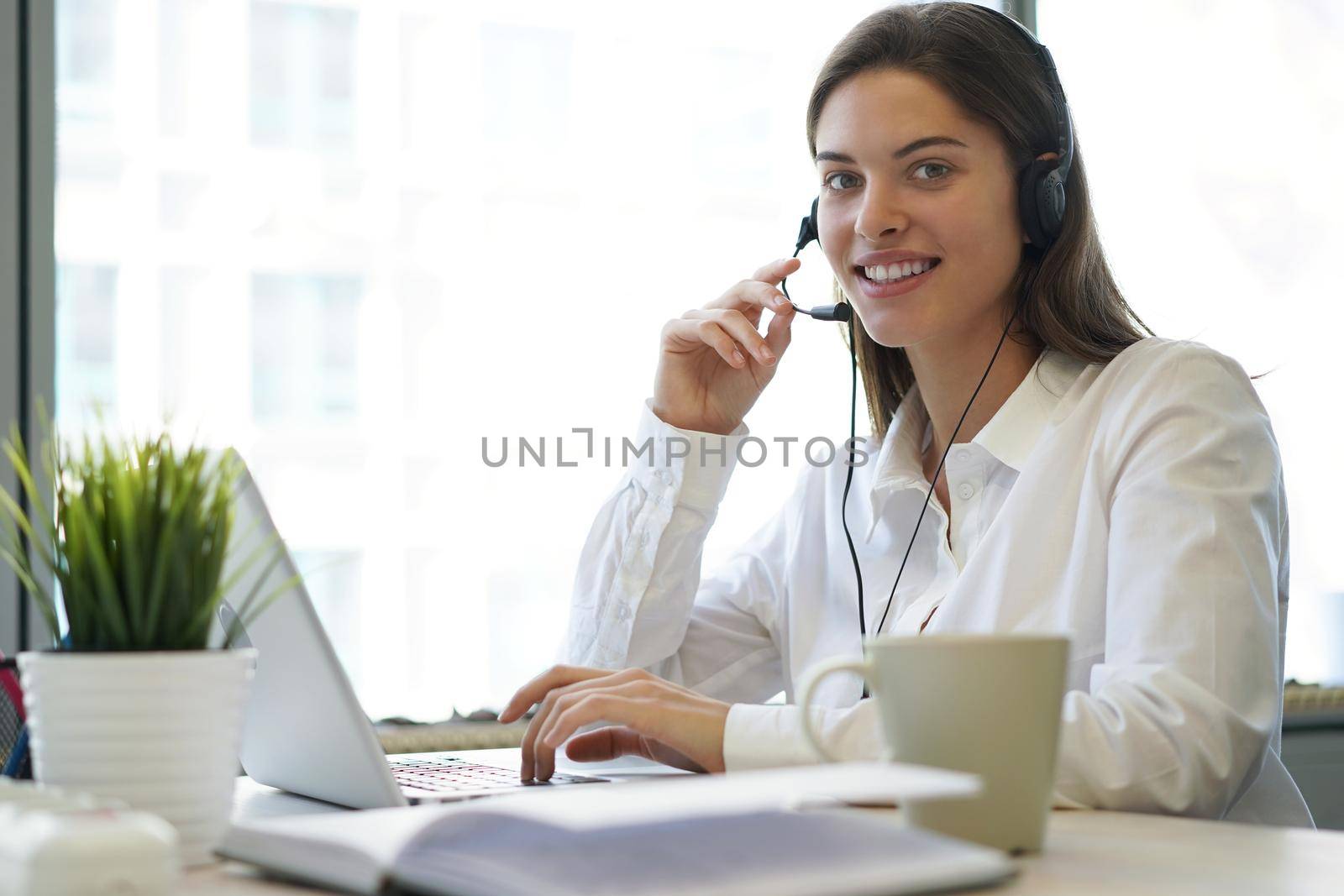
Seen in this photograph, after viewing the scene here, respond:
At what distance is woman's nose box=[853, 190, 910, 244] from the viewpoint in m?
1.43

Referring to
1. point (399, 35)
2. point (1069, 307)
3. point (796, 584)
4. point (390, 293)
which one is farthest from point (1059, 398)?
point (399, 35)

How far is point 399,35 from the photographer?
6.37 feet

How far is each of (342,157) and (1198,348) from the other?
4.07 feet

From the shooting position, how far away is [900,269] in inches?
57.9

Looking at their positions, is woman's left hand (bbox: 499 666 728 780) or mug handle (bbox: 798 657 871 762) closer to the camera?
mug handle (bbox: 798 657 871 762)

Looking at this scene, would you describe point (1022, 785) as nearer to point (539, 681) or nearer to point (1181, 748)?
point (1181, 748)

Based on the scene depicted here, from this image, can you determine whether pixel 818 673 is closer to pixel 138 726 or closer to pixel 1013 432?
pixel 138 726

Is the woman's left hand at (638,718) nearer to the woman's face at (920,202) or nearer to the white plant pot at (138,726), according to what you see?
the white plant pot at (138,726)

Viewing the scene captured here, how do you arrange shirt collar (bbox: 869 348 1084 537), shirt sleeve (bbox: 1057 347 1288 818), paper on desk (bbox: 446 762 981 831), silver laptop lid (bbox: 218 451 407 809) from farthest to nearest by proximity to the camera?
shirt collar (bbox: 869 348 1084 537), shirt sleeve (bbox: 1057 347 1288 818), silver laptop lid (bbox: 218 451 407 809), paper on desk (bbox: 446 762 981 831)

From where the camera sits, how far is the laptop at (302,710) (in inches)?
31.6

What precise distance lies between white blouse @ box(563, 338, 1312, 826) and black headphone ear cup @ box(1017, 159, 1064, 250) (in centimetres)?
15

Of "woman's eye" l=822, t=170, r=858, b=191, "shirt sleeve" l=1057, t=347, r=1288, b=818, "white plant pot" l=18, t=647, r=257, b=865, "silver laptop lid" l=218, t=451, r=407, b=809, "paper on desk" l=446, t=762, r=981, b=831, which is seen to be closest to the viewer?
"paper on desk" l=446, t=762, r=981, b=831
